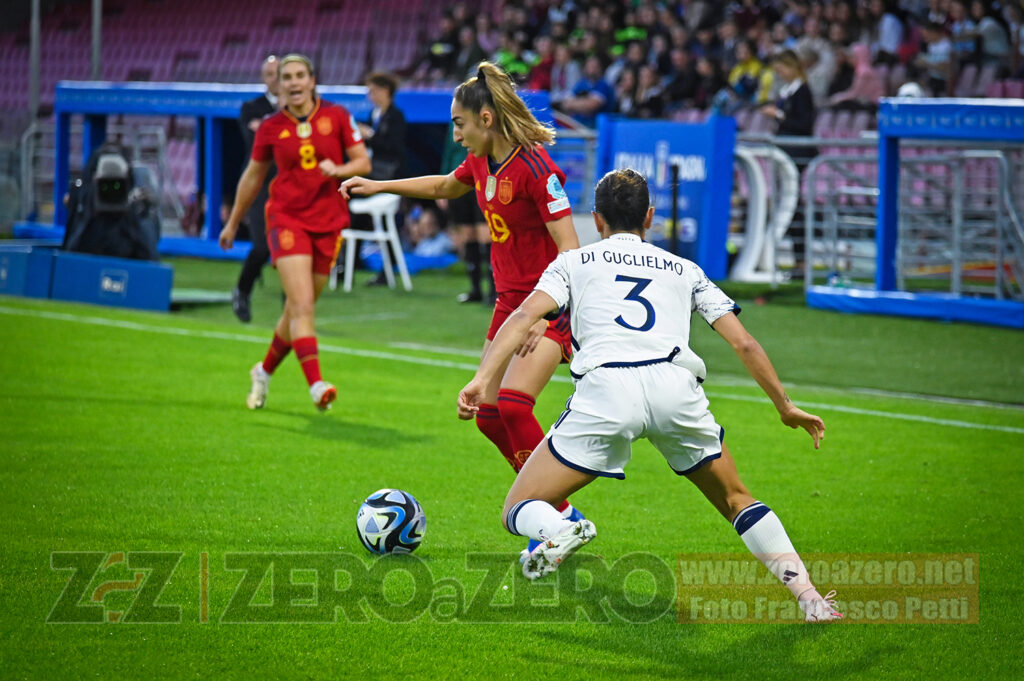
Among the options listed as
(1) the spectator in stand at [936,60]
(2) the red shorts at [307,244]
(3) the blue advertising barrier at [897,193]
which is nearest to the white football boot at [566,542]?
(2) the red shorts at [307,244]

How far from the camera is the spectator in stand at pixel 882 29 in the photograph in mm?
18203

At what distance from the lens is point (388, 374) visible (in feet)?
32.4

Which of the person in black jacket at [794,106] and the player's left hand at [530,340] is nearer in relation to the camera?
the player's left hand at [530,340]

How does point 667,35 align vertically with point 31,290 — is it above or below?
above

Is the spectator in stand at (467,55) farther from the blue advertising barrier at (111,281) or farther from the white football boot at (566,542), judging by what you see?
the white football boot at (566,542)

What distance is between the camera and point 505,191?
5.20 meters

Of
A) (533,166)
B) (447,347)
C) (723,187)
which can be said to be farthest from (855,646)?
(723,187)

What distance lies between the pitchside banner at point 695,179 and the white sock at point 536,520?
11.2 m

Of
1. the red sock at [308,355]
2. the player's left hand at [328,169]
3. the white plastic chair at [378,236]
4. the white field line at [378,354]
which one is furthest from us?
the white plastic chair at [378,236]

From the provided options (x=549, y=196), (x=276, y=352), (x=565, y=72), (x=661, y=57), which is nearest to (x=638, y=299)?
(x=549, y=196)

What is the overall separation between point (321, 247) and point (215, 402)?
4.28 ft

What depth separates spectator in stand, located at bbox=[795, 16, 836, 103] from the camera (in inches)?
714

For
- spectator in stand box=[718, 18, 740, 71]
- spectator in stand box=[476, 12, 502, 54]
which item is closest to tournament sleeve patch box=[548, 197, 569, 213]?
spectator in stand box=[718, 18, 740, 71]

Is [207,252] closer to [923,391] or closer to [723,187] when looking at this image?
[723,187]
